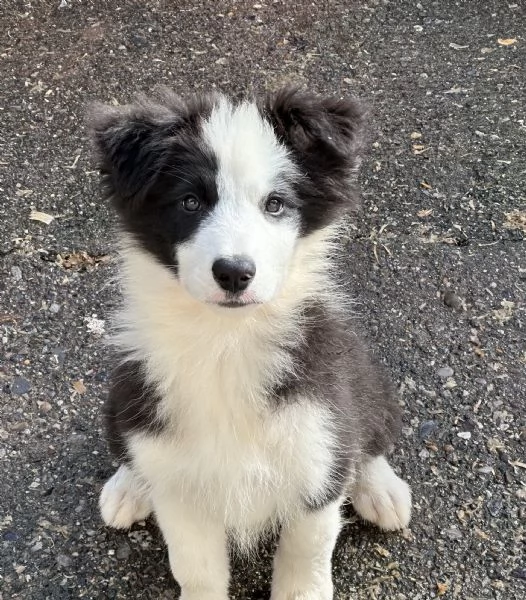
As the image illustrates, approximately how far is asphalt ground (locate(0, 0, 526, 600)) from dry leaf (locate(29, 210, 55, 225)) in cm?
3

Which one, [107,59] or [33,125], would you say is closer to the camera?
[33,125]

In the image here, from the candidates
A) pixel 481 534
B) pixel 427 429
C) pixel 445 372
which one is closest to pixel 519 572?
pixel 481 534

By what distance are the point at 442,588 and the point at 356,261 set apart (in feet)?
5.73

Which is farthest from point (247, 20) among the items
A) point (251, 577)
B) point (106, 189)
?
point (251, 577)

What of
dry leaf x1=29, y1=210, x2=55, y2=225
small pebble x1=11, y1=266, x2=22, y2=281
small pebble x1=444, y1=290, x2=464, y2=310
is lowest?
small pebble x1=11, y1=266, x2=22, y2=281

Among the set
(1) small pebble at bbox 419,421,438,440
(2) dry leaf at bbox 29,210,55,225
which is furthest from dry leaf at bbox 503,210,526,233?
(2) dry leaf at bbox 29,210,55,225

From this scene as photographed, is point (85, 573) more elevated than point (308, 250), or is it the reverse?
point (308, 250)

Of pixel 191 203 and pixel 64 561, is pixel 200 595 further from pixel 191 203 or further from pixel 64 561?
pixel 191 203

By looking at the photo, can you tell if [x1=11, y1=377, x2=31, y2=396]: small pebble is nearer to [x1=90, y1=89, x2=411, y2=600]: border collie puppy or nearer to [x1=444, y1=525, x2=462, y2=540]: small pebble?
[x1=90, y1=89, x2=411, y2=600]: border collie puppy

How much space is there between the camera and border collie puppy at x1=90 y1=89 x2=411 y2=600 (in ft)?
7.58

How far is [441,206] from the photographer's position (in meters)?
4.49

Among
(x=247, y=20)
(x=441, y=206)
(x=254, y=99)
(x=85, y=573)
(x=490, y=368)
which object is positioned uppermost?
(x=254, y=99)

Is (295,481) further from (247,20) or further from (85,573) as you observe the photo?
(247,20)

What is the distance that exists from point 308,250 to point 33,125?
115 inches
